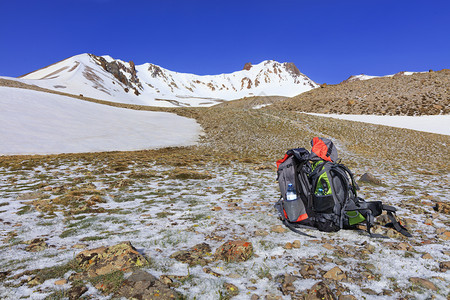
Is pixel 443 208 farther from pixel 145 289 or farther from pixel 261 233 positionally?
pixel 145 289

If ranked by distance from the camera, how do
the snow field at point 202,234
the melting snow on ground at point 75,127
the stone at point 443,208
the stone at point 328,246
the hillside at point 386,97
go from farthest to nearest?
the hillside at point 386,97 → the melting snow on ground at point 75,127 → the stone at point 443,208 → the stone at point 328,246 → the snow field at point 202,234

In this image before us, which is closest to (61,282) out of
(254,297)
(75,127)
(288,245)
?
(254,297)

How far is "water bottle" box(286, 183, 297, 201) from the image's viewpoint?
4.99 metres

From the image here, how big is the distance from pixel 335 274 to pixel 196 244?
8.17 ft

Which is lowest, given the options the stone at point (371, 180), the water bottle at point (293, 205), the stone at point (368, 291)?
the stone at point (371, 180)

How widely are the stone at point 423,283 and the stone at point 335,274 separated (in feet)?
3.14

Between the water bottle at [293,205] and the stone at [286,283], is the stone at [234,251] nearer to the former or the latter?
the stone at [286,283]

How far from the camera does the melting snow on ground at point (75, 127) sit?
64.6ft

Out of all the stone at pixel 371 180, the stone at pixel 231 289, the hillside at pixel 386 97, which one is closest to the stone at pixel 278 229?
the stone at pixel 231 289

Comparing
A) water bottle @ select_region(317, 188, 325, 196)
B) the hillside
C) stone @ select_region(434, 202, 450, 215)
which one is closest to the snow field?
stone @ select_region(434, 202, 450, 215)

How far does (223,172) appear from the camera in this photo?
12086 millimetres

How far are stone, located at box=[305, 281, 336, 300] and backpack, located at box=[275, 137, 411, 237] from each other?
5.78 ft

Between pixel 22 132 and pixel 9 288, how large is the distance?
79.9 feet

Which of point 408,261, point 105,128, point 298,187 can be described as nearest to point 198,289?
point 298,187
